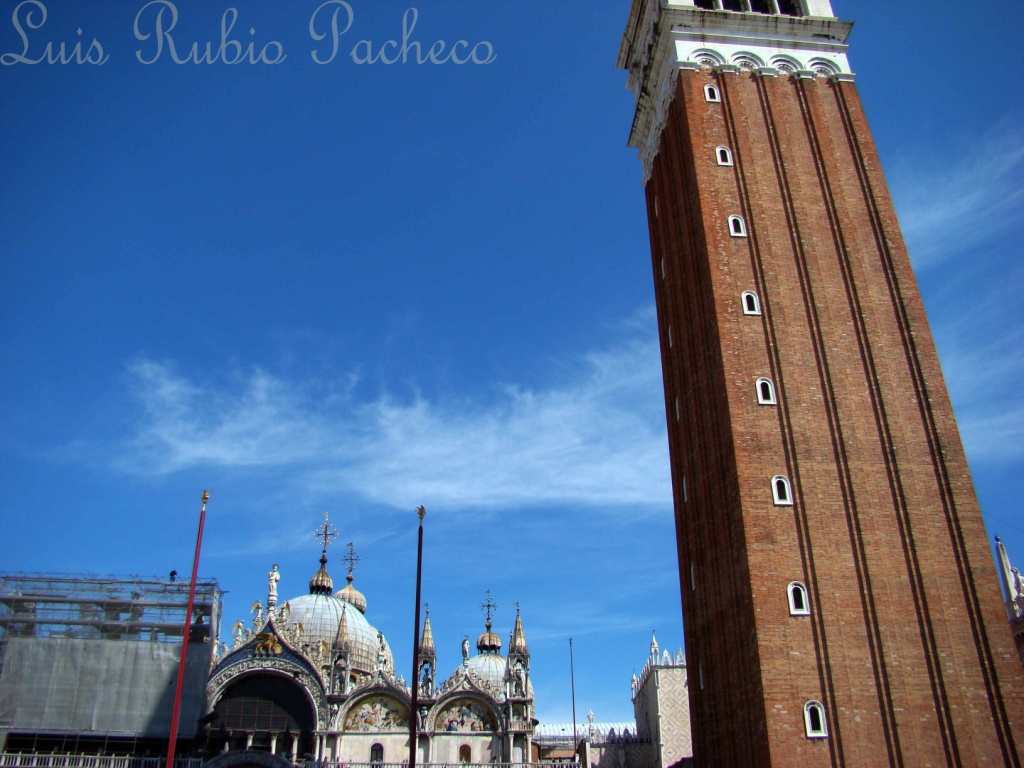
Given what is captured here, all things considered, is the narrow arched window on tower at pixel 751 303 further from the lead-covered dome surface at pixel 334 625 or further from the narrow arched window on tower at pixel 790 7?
A: the lead-covered dome surface at pixel 334 625

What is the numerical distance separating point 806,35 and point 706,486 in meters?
18.9

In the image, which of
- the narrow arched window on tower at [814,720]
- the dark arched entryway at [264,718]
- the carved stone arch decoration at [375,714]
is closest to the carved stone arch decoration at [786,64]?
the narrow arched window on tower at [814,720]

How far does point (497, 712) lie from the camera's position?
3991cm

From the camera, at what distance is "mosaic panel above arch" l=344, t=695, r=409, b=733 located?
129 ft

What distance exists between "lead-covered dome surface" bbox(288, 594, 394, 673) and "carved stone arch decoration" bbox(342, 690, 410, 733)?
290 inches

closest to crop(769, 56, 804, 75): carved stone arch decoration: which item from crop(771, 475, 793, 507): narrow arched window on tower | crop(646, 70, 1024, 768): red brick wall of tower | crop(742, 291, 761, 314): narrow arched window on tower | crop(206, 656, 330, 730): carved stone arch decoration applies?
crop(646, 70, 1024, 768): red brick wall of tower

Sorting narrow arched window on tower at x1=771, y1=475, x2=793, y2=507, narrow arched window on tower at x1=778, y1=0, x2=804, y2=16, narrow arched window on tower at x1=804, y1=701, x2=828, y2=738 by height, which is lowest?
narrow arched window on tower at x1=804, y1=701, x2=828, y2=738

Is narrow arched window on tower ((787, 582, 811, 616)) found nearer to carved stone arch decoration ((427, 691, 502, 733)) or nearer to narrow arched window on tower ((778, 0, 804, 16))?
carved stone arch decoration ((427, 691, 502, 733))

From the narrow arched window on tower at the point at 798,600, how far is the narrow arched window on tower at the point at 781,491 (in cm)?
230

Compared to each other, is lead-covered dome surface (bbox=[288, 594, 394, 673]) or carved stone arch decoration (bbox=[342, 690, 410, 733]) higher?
lead-covered dome surface (bbox=[288, 594, 394, 673])

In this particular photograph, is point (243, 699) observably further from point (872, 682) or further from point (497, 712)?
point (872, 682)

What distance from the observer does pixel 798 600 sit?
23.9 meters

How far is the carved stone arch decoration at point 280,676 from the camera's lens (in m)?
38.6

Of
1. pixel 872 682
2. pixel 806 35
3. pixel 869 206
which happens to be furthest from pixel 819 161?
pixel 872 682
